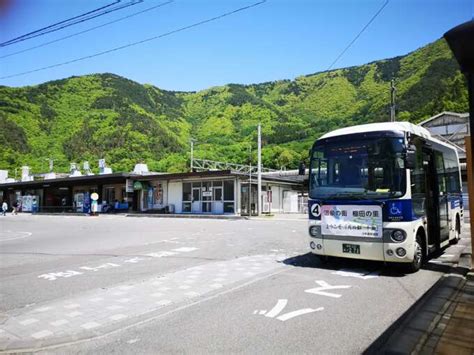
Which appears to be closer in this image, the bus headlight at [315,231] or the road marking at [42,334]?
the road marking at [42,334]

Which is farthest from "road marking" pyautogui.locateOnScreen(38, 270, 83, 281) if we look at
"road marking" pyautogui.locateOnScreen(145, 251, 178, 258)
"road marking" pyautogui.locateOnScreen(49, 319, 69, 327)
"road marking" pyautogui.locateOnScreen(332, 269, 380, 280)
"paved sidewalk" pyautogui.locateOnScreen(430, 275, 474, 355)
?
"paved sidewalk" pyautogui.locateOnScreen(430, 275, 474, 355)

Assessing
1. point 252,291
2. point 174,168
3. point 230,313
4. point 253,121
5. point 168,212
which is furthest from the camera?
point 253,121

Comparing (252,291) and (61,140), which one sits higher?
(61,140)

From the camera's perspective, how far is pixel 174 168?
61844 millimetres

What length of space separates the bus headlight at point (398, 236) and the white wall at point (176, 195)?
3135 cm

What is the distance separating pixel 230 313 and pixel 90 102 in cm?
8263

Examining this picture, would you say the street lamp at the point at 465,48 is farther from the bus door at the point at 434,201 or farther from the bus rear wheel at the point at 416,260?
the bus door at the point at 434,201

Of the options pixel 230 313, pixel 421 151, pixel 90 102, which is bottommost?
pixel 230 313

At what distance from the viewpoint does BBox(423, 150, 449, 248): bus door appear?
9008 millimetres

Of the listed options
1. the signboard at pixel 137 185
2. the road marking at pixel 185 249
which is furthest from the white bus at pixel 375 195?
the signboard at pixel 137 185

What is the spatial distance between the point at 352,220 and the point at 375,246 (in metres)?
0.67

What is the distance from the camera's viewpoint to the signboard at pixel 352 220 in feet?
24.8

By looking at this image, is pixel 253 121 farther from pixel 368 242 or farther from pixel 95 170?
pixel 368 242

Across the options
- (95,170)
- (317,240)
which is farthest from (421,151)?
(95,170)
